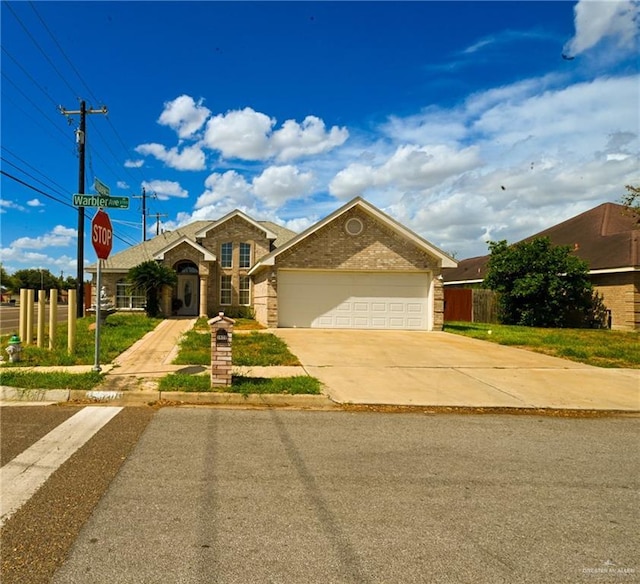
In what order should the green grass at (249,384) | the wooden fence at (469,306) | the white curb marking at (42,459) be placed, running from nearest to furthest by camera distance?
1. the white curb marking at (42,459)
2. the green grass at (249,384)
3. the wooden fence at (469,306)

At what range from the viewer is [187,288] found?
24453 mm

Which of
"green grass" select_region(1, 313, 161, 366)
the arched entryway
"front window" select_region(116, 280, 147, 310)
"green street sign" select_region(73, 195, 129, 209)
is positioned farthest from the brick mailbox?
the arched entryway

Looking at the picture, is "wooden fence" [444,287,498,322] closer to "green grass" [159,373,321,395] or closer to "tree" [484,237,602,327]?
"tree" [484,237,602,327]

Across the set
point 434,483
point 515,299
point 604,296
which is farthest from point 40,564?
point 604,296

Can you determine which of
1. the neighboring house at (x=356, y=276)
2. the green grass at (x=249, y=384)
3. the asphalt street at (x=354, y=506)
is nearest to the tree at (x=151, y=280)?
the neighboring house at (x=356, y=276)

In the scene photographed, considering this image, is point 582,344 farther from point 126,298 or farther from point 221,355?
point 126,298

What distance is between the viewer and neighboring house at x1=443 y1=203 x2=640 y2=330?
2005cm

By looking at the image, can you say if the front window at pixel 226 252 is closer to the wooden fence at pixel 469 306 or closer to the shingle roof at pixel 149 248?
the shingle roof at pixel 149 248

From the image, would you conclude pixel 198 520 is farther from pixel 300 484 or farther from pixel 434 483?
pixel 434 483

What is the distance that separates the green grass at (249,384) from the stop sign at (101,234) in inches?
103

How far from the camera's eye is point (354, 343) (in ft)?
44.6

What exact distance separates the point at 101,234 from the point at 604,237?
25.2 m

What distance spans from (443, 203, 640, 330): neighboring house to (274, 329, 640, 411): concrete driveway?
1084 cm

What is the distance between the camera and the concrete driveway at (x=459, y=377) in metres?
7.12
